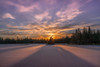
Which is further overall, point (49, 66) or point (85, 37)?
point (85, 37)

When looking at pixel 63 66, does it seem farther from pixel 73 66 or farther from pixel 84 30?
pixel 84 30

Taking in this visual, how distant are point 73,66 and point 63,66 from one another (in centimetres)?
57

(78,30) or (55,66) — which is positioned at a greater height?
(78,30)

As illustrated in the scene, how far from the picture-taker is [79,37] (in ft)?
154

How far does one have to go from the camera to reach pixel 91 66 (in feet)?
14.5

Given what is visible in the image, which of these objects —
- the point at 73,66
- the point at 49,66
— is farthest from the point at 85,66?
the point at 49,66

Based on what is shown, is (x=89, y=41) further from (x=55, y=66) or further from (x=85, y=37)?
(x=55, y=66)

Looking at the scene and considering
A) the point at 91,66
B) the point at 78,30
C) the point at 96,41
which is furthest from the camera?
the point at 78,30

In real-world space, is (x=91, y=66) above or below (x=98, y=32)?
below

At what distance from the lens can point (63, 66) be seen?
4.46 m

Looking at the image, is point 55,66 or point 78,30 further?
point 78,30

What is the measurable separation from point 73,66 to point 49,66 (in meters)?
1.38

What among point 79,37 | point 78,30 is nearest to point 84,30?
point 78,30

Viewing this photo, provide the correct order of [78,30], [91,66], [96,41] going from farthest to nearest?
1. [78,30]
2. [96,41]
3. [91,66]
